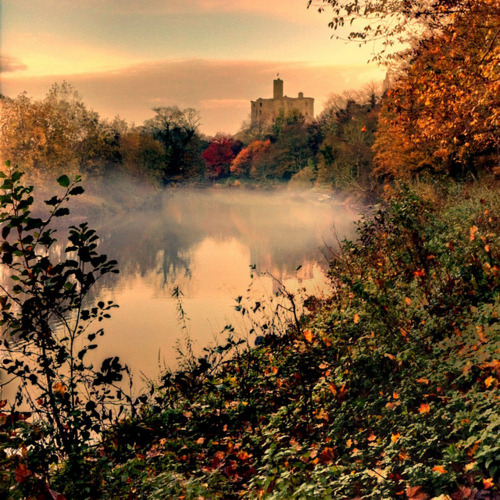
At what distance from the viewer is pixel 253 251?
29766mm

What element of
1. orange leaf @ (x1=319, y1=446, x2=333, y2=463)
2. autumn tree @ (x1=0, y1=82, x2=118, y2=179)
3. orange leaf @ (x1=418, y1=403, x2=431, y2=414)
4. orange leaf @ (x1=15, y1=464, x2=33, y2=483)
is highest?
autumn tree @ (x1=0, y1=82, x2=118, y2=179)

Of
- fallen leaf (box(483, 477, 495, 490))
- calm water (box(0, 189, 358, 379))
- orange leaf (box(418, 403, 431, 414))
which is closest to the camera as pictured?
fallen leaf (box(483, 477, 495, 490))

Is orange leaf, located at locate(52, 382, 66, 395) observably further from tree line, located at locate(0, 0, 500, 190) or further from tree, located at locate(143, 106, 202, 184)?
tree, located at locate(143, 106, 202, 184)

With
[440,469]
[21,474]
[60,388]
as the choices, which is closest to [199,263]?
[60,388]

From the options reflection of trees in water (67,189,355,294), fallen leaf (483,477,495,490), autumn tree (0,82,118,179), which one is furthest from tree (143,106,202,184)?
fallen leaf (483,477,495,490)

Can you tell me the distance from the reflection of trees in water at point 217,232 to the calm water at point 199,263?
53 millimetres

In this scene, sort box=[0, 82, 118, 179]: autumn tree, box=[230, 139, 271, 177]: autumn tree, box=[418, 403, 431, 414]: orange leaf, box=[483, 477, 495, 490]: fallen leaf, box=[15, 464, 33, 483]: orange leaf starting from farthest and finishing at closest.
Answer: box=[230, 139, 271, 177]: autumn tree
box=[0, 82, 118, 179]: autumn tree
box=[418, 403, 431, 414]: orange leaf
box=[15, 464, 33, 483]: orange leaf
box=[483, 477, 495, 490]: fallen leaf

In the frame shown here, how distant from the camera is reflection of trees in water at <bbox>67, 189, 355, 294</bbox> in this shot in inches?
1044

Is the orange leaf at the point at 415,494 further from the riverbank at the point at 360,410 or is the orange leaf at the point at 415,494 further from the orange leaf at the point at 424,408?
the orange leaf at the point at 424,408

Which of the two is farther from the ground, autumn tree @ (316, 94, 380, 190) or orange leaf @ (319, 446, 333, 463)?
autumn tree @ (316, 94, 380, 190)

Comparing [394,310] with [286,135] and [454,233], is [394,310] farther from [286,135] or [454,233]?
[286,135]

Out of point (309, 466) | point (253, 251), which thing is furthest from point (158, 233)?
point (309, 466)

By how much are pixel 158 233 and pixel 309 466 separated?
35644 millimetres

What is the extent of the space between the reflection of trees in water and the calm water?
53mm
